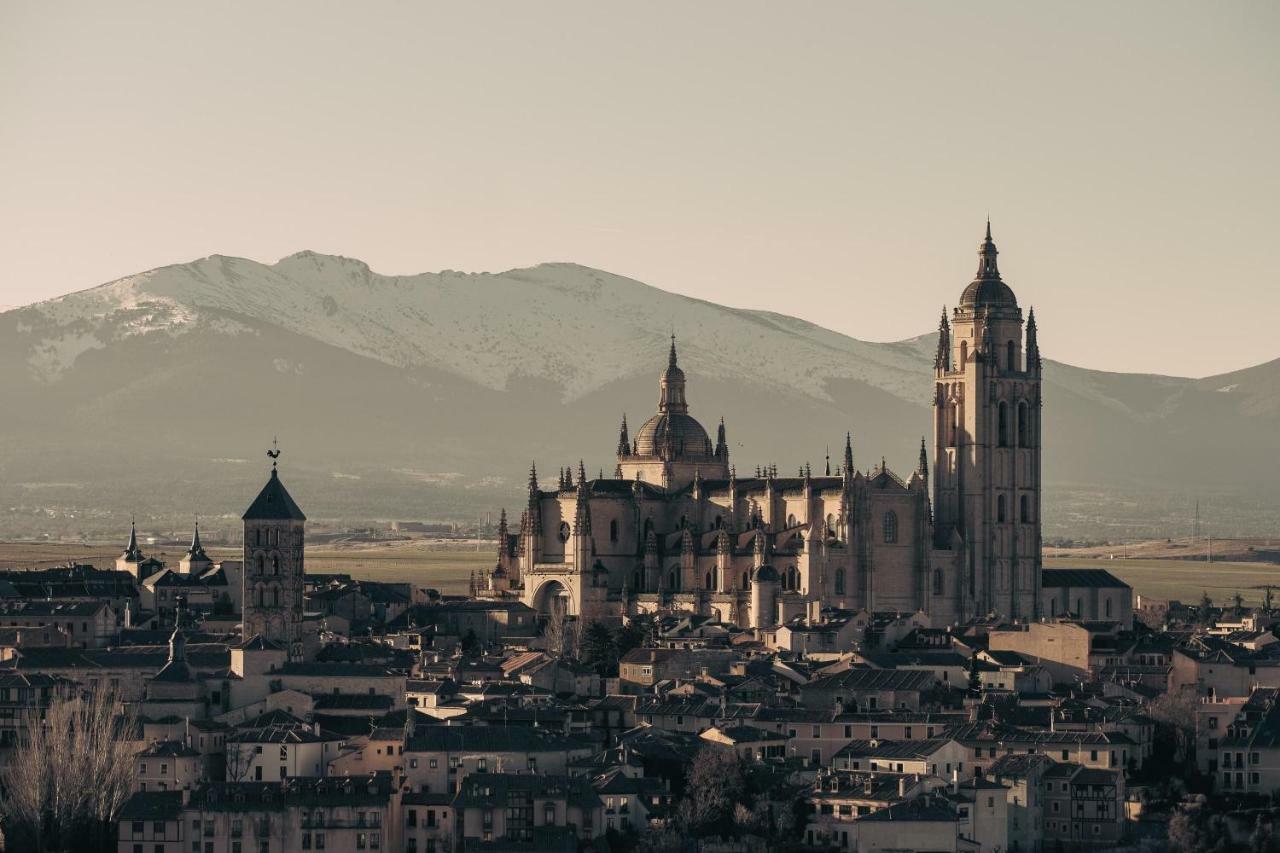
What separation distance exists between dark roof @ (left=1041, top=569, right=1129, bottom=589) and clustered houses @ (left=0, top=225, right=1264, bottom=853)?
0.62 feet

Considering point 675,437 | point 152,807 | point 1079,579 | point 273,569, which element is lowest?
point 152,807

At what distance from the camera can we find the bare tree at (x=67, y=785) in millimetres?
90875

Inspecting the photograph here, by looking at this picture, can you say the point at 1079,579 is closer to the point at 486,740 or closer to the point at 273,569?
the point at 273,569

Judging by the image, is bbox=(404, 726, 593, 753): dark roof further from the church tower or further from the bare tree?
the church tower

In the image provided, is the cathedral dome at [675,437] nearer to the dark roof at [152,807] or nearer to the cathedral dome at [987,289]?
the cathedral dome at [987,289]

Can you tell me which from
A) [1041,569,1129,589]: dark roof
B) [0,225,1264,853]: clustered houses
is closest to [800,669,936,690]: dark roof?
[0,225,1264,853]: clustered houses

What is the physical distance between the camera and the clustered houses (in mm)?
90500

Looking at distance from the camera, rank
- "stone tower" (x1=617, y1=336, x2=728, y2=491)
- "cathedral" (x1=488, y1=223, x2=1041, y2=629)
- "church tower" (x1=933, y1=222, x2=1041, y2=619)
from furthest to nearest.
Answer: "stone tower" (x1=617, y1=336, x2=728, y2=491), "church tower" (x1=933, y1=222, x2=1041, y2=619), "cathedral" (x1=488, y1=223, x2=1041, y2=629)

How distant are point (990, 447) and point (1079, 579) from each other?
770 cm

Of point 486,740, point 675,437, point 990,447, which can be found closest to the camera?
point 486,740

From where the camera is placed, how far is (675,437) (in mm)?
156750

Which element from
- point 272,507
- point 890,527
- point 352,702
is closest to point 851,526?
point 890,527

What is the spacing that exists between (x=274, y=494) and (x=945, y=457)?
143 feet

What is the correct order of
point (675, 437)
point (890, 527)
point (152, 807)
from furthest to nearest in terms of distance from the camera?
point (675, 437), point (890, 527), point (152, 807)
